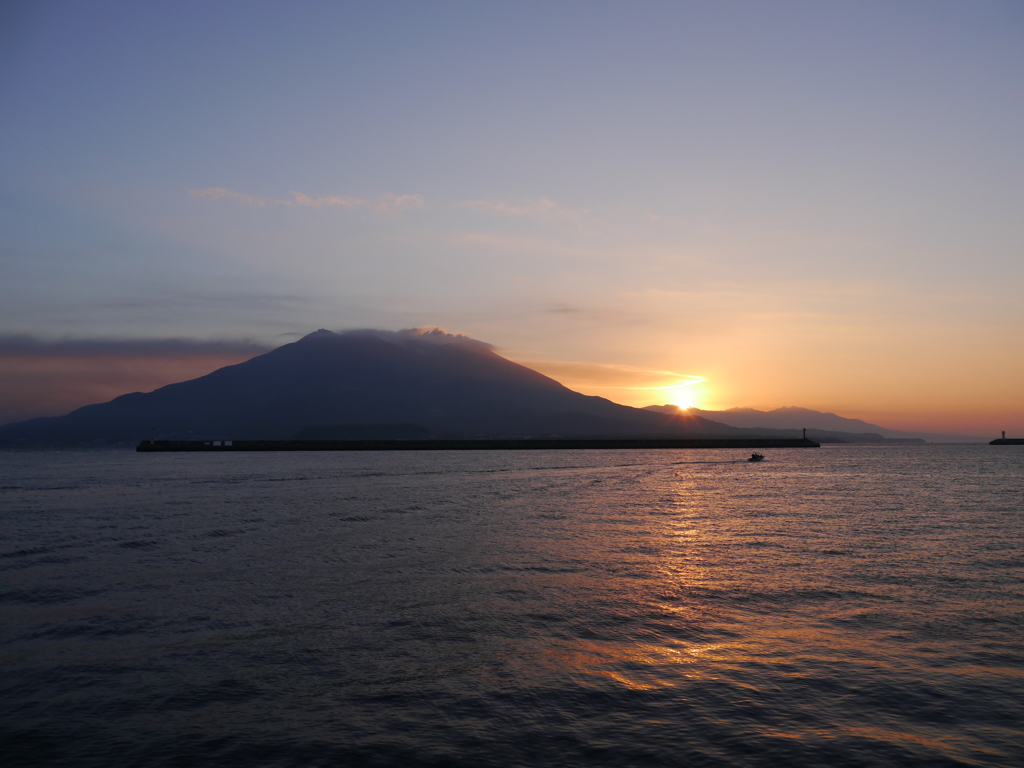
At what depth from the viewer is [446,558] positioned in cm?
2659

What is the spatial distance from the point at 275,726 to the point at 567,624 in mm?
8159

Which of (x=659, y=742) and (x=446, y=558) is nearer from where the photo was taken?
(x=659, y=742)

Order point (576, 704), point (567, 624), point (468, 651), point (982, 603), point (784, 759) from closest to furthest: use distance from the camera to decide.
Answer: point (784, 759) → point (576, 704) → point (468, 651) → point (567, 624) → point (982, 603)

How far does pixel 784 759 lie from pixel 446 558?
59.9ft

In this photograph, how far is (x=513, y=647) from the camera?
15.1 metres

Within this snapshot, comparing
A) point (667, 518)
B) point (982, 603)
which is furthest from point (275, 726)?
point (667, 518)

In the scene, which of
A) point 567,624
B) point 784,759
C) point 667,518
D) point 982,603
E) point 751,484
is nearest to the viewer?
point 784,759

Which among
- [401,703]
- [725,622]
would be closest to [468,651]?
[401,703]

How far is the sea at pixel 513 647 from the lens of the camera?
10484 mm

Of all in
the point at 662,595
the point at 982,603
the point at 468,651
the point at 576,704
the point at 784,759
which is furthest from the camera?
the point at 662,595

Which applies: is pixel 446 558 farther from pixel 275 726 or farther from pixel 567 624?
pixel 275 726

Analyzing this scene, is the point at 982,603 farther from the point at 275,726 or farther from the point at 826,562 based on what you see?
the point at 275,726

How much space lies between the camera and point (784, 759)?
32.2 ft

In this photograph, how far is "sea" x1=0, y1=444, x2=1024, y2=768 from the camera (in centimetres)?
1048
